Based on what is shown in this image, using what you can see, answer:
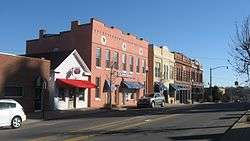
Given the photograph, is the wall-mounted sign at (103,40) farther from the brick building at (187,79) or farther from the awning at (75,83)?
the brick building at (187,79)

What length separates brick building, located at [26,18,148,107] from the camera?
180 feet

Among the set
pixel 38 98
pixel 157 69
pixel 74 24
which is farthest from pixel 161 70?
pixel 38 98

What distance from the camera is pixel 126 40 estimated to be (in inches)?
2517

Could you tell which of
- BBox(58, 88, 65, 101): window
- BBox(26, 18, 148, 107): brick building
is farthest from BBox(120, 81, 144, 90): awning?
BBox(58, 88, 65, 101): window

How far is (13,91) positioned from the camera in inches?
1636

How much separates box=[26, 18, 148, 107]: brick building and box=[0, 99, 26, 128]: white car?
82.4 feet

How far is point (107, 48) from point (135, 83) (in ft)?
31.5

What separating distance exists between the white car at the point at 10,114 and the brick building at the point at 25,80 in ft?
35.2

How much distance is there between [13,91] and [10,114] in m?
13.8

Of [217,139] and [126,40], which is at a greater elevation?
[126,40]

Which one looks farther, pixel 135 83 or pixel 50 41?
pixel 135 83

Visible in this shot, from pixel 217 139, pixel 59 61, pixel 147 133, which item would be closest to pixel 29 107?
pixel 59 61

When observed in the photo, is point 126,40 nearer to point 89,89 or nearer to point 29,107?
point 89,89

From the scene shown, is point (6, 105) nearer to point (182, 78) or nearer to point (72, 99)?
point (72, 99)
